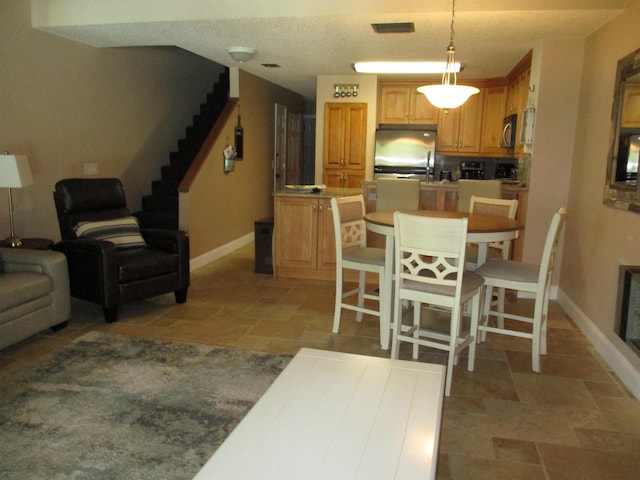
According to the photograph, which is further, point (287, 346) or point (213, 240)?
point (213, 240)

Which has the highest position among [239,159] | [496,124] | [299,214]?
[496,124]

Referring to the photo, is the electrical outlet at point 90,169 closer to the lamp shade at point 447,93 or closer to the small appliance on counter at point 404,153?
the lamp shade at point 447,93

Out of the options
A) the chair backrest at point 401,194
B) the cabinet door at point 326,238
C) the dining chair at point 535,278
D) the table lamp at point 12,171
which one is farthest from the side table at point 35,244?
the dining chair at point 535,278

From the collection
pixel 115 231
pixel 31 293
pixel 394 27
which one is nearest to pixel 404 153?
pixel 394 27

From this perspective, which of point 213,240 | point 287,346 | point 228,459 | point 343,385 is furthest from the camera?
point 213,240

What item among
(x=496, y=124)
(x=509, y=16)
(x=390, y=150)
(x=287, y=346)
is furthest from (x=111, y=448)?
(x=496, y=124)

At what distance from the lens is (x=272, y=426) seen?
161cm

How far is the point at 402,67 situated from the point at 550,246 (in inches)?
135

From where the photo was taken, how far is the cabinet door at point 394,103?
6785 mm

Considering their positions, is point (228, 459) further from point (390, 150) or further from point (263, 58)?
point (390, 150)

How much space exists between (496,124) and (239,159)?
3.41m

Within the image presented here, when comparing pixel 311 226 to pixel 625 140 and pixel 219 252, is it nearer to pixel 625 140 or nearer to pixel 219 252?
pixel 219 252

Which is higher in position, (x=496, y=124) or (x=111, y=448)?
(x=496, y=124)

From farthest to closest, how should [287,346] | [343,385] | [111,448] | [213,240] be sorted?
[213,240] → [287,346] → [111,448] → [343,385]
